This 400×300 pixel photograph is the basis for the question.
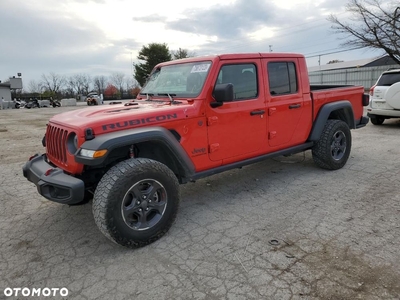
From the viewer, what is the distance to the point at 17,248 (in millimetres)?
2965

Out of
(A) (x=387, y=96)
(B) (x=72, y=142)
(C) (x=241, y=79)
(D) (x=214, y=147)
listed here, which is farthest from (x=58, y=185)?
(A) (x=387, y=96)

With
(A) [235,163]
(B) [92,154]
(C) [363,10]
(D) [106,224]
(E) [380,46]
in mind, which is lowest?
(D) [106,224]

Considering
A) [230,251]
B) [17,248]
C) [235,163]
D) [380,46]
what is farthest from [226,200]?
[380,46]

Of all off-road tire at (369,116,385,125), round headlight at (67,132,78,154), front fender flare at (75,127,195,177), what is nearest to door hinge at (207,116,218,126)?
front fender flare at (75,127,195,177)

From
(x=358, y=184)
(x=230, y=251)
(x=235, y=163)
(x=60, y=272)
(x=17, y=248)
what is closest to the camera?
(x=60, y=272)

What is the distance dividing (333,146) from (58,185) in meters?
4.22

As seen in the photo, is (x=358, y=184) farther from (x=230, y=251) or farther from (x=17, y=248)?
(x=17, y=248)

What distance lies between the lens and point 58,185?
2.71 m

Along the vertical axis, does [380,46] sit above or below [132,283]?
above

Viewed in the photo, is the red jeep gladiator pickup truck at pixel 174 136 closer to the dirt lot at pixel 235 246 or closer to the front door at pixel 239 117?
the front door at pixel 239 117

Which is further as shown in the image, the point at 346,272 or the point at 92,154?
the point at 92,154

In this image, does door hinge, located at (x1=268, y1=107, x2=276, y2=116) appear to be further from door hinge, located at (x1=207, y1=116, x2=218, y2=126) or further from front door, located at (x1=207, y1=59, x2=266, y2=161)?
door hinge, located at (x1=207, y1=116, x2=218, y2=126)

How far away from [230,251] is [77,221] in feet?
6.22

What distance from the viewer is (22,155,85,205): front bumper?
8.68 feet
